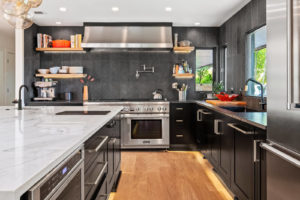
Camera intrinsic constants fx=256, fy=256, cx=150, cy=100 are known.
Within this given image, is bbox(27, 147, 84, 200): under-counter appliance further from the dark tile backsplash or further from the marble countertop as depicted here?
the dark tile backsplash

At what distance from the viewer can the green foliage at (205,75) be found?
5.24 meters

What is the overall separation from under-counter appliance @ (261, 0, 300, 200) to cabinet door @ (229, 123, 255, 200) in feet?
1.00

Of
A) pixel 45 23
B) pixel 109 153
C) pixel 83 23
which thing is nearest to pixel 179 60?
pixel 83 23

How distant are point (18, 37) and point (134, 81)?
225 cm

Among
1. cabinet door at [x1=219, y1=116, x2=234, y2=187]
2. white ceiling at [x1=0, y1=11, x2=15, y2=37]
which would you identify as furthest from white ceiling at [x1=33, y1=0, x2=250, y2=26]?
cabinet door at [x1=219, y1=116, x2=234, y2=187]

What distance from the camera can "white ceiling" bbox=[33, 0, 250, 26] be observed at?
12.6ft

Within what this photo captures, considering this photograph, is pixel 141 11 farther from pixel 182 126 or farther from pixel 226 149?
pixel 226 149

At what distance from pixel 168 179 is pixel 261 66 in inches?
78.1

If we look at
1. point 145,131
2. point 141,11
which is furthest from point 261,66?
point 145,131

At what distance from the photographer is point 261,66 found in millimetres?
3525

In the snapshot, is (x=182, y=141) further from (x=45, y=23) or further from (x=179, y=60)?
(x=45, y=23)

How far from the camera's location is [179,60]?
5211mm

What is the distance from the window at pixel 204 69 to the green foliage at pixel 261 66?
5.26 ft

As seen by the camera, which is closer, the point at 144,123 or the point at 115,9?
the point at 115,9
